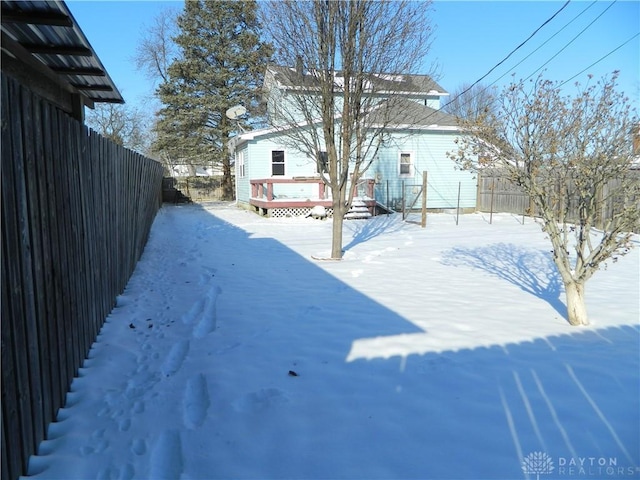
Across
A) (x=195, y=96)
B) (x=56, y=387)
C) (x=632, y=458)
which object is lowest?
(x=632, y=458)

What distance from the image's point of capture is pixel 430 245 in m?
9.96

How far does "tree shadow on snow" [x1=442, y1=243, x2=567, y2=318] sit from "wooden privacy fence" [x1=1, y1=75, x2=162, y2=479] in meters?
4.90

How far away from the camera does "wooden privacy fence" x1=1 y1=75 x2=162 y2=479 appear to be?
197 centimetres

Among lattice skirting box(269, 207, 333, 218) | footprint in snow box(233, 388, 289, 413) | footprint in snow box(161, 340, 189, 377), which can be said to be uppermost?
lattice skirting box(269, 207, 333, 218)

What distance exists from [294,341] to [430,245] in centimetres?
662

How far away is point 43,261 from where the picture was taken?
8.15ft

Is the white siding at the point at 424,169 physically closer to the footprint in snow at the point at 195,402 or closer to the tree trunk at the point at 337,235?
the tree trunk at the point at 337,235

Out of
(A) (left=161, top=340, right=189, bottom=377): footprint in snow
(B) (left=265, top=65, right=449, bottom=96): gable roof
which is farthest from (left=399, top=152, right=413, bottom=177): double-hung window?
(A) (left=161, top=340, right=189, bottom=377): footprint in snow

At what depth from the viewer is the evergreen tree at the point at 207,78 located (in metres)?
27.9

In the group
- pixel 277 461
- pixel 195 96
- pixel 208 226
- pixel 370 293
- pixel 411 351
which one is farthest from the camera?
pixel 195 96

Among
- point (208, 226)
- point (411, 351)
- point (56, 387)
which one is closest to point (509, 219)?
point (208, 226)

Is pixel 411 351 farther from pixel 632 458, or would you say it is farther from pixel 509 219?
pixel 509 219

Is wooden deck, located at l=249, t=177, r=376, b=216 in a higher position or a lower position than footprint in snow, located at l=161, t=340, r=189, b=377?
higher

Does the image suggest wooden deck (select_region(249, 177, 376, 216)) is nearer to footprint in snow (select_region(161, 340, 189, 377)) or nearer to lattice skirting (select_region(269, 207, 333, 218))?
lattice skirting (select_region(269, 207, 333, 218))
